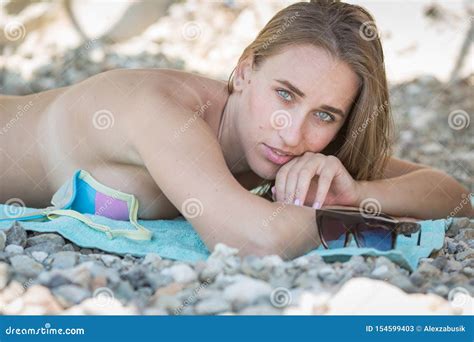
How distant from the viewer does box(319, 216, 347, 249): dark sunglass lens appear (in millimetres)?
2369

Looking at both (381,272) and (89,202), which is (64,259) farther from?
(381,272)

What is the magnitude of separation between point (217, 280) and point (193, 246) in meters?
0.55

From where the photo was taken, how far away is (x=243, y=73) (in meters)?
2.85

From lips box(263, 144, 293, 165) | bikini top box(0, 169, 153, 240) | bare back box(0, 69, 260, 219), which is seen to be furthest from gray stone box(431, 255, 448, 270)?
bikini top box(0, 169, 153, 240)

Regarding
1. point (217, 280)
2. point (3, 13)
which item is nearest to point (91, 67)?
point (3, 13)

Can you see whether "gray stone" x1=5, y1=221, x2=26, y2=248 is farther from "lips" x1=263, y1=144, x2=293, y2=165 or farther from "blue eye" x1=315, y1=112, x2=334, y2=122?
"blue eye" x1=315, y1=112, x2=334, y2=122

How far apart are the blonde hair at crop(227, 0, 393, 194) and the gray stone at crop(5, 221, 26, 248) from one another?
879mm

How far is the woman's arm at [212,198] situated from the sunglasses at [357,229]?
0.12 feet

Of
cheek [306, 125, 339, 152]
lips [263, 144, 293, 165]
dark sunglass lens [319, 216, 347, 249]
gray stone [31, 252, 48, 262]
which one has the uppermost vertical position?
cheek [306, 125, 339, 152]

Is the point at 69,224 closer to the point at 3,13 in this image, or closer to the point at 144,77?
the point at 144,77

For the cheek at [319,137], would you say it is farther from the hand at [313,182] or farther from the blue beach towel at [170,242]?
the blue beach towel at [170,242]

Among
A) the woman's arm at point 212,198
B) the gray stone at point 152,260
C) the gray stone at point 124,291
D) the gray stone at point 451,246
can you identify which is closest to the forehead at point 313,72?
the woman's arm at point 212,198

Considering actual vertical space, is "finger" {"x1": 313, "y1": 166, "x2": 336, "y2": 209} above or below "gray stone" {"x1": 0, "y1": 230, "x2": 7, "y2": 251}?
above

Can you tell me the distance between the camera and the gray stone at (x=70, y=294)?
195 cm
